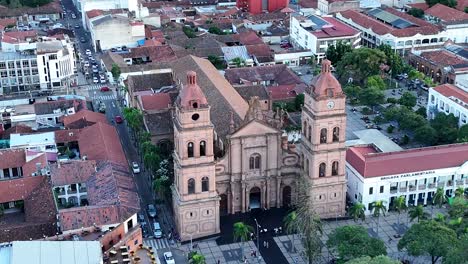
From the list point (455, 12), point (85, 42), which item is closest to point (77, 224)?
point (85, 42)

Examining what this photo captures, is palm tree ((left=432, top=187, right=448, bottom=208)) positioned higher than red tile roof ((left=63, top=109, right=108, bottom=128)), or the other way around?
red tile roof ((left=63, top=109, right=108, bottom=128))

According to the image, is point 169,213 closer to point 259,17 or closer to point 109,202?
point 109,202

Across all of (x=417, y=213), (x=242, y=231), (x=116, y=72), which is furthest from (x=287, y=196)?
(x=116, y=72)

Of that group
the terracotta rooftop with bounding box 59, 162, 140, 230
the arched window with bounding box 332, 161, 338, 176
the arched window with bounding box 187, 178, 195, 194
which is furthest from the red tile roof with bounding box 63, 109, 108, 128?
the arched window with bounding box 332, 161, 338, 176

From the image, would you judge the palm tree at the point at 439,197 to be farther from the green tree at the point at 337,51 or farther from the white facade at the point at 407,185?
the green tree at the point at 337,51

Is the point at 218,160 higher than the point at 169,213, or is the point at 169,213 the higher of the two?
the point at 218,160

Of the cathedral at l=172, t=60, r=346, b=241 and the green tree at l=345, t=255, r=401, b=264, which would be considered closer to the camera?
the green tree at l=345, t=255, r=401, b=264

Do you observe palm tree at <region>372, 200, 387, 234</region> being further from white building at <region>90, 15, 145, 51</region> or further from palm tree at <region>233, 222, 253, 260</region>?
white building at <region>90, 15, 145, 51</region>
